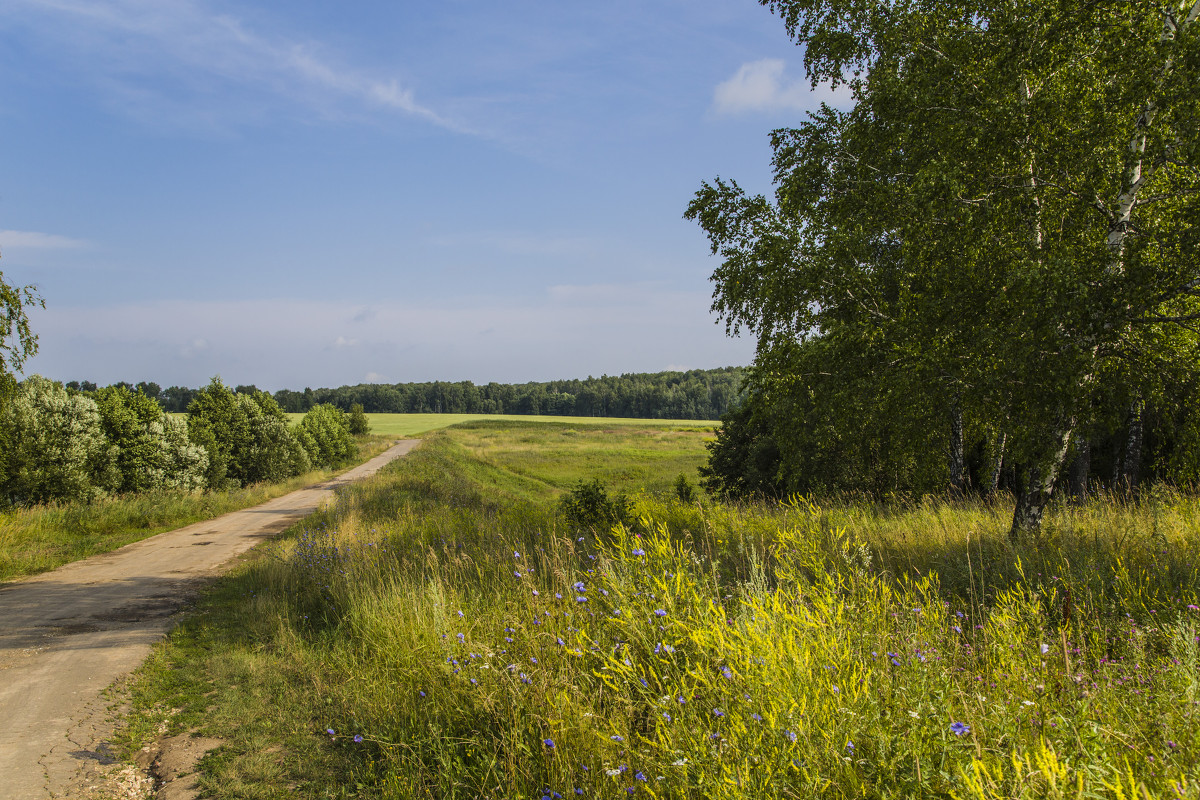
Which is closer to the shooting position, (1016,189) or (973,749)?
(973,749)

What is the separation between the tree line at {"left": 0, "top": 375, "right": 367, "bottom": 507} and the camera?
1869cm

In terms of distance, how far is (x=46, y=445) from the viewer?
1886cm

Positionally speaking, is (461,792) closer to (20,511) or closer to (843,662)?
(843,662)

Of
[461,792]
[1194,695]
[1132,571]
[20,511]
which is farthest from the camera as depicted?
[20,511]

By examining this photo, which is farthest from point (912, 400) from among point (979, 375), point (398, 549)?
point (398, 549)

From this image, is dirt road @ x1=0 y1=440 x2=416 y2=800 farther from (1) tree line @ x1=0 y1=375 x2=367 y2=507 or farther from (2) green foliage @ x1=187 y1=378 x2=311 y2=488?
(2) green foliage @ x1=187 y1=378 x2=311 y2=488

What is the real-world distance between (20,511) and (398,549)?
13211 millimetres

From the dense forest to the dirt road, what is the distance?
437ft

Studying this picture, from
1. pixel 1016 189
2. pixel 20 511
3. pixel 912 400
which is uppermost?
pixel 1016 189

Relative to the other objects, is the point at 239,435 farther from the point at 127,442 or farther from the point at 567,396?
the point at 567,396

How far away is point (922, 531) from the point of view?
7.84 m

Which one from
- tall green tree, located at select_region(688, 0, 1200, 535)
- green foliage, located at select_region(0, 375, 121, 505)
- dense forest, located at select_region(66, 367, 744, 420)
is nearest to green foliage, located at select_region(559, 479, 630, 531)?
tall green tree, located at select_region(688, 0, 1200, 535)

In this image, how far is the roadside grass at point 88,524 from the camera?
11.5 m

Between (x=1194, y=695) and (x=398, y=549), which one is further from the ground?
(x=1194, y=695)
